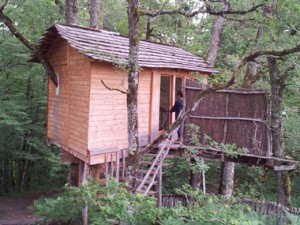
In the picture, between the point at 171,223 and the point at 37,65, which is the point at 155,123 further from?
the point at 37,65

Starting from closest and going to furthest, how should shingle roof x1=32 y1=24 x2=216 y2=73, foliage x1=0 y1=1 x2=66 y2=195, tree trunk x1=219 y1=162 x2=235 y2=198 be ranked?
shingle roof x1=32 y1=24 x2=216 y2=73 < tree trunk x1=219 y1=162 x2=235 y2=198 < foliage x1=0 y1=1 x2=66 y2=195

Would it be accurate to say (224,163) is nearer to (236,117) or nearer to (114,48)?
(236,117)

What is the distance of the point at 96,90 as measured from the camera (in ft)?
28.3

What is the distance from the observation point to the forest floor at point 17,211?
13.8 meters

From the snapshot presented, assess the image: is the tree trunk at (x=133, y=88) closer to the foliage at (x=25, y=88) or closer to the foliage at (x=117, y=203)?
the foliage at (x=117, y=203)

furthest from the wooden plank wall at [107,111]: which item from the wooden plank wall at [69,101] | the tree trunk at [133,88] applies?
the tree trunk at [133,88]

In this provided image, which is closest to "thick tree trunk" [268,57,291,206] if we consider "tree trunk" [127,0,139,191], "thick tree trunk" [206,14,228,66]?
"thick tree trunk" [206,14,228,66]

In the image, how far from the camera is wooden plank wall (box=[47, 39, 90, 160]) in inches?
346

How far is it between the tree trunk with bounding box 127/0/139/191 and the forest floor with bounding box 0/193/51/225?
8636mm

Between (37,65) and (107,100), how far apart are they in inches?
301

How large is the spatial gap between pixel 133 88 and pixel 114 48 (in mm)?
3377

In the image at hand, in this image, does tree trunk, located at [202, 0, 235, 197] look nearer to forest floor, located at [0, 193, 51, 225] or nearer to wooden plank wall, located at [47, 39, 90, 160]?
wooden plank wall, located at [47, 39, 90, 160]

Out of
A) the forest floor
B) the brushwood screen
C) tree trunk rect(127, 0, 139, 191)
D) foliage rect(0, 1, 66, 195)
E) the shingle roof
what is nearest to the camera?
tree trunk rect(127, 0, 139, 191)

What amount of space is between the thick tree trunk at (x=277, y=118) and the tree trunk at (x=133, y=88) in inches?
190
